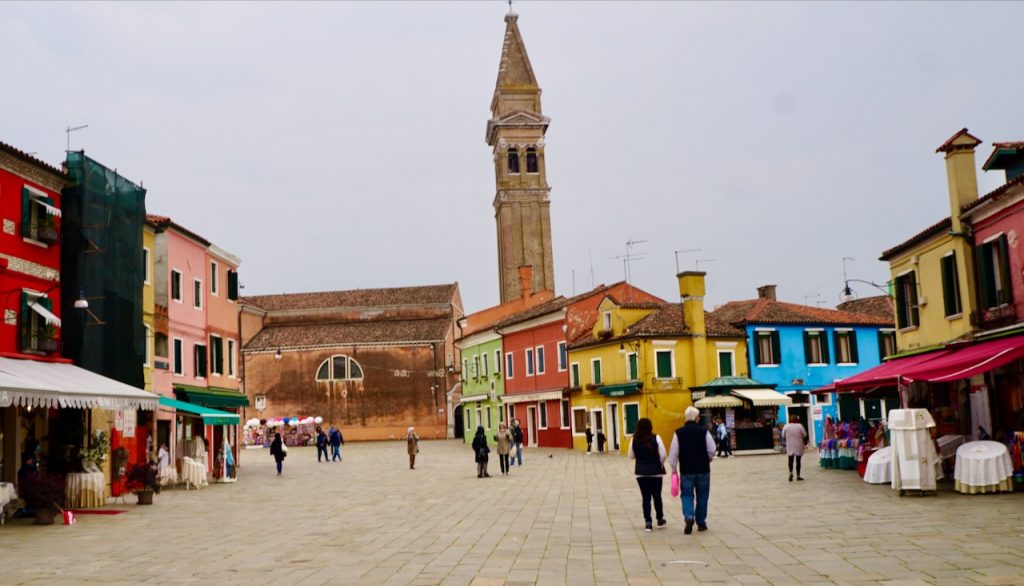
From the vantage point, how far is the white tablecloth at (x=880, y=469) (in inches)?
721

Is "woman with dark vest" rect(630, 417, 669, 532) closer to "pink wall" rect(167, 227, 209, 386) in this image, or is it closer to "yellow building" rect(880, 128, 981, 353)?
"yellow building" rect(880, 128, 981, 353)

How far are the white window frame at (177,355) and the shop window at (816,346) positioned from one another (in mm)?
24563

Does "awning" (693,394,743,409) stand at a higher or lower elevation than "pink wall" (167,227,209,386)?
lower

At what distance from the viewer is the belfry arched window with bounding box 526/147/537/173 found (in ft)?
235

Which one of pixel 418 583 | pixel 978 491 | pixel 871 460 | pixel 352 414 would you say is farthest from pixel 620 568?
pixel 352 414

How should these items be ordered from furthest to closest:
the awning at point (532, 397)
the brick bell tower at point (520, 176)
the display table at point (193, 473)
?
the brick bell tower at point (520, 176), the awning at point (532, 397), the display table at point (193, 473)

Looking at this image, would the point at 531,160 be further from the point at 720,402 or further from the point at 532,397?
the point at 720,402

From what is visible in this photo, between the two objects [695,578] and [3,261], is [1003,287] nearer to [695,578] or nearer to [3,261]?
[695,578]

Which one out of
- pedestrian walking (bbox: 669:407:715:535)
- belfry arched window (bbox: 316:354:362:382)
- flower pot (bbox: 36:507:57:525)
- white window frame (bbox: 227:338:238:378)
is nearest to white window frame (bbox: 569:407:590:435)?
white window frame (bbox: 227:338:238:378)

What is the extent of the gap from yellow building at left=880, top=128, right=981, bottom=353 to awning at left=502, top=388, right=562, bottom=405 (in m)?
21.3

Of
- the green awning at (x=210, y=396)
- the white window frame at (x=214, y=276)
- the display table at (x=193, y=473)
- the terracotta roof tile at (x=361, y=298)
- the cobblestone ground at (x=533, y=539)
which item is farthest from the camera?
the terracotta roof tile at (x=361, y=298)

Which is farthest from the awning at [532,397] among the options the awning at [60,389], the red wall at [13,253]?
the red wall at [13,253]

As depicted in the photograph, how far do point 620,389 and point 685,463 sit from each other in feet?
82.1

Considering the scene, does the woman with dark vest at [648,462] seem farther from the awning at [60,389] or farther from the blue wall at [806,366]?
the blue wall at [806,366]
